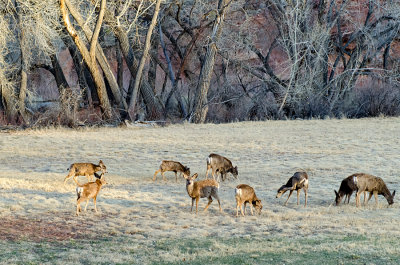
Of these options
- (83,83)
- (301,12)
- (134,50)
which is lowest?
(83,83)

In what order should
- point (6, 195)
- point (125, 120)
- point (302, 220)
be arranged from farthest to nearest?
1. point (125, 120)
2. point (6, 195)
3. point (302, 220)

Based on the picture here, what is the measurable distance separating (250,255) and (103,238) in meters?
2.94

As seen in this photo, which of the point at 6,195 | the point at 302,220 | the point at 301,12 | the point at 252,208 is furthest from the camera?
the point at 301,12

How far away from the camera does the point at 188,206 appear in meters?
14.1

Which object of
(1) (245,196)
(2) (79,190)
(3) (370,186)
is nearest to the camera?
(2) (79,190)

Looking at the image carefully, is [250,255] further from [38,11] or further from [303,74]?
[303,74]

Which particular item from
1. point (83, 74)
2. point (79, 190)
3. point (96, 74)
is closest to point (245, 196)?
point (79, 190)

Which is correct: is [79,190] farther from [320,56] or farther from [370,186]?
[320,56]

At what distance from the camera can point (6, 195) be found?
48.9 ft

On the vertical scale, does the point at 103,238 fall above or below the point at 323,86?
below

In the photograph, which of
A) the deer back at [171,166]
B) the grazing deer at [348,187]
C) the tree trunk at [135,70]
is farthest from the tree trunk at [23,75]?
the grazing deer at [348,187]

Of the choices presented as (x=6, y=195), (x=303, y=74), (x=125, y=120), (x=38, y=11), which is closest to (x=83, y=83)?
(x=125, y=120)

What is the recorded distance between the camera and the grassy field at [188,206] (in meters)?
9.91

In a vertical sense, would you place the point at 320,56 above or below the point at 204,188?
above
